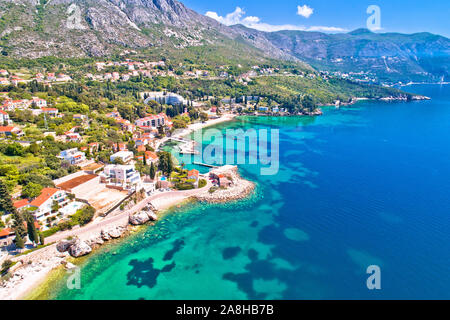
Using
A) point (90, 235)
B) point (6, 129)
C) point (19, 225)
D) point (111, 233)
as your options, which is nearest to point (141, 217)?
point (111, 233)

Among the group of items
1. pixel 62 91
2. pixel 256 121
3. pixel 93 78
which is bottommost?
pixel 256 121

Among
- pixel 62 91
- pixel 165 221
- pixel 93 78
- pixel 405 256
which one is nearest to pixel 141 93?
pixel 93 78

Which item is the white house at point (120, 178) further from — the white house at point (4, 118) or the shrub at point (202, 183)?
the white house at point (4, 118)

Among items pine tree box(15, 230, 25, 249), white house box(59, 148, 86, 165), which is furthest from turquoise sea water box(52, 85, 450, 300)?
white house box(59, 148, 86, 165)

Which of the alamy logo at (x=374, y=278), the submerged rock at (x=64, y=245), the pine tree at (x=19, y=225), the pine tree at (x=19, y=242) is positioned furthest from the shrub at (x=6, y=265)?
the alamy logo at (x=374, y=278)

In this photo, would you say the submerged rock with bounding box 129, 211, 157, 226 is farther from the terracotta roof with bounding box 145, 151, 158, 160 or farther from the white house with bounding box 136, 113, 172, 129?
the white house with bounding box 136, 113, 172, 129

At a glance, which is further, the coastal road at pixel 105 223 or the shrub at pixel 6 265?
the coastal road at pixel 105 223

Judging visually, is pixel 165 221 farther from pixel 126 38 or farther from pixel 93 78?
pixel 126 38
